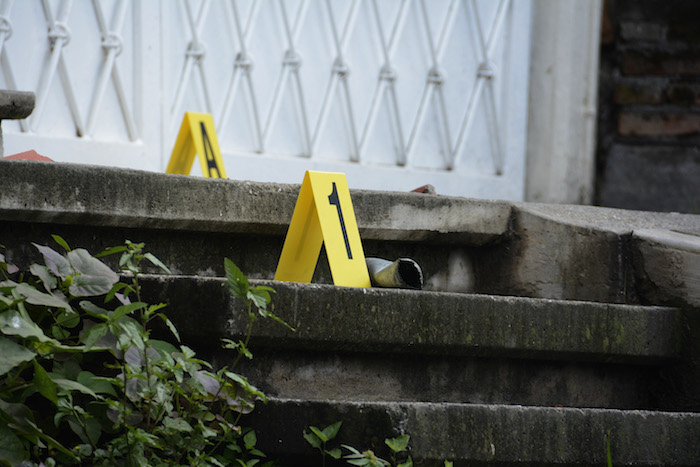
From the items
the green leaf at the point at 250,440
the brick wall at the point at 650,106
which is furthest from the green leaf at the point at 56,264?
the brick wall at the point at 650,106

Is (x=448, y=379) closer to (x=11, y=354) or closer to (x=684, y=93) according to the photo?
(x=11, y=354)

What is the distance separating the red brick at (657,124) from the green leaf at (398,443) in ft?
7.38

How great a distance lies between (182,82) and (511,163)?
4.15ft

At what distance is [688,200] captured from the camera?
3186 mm

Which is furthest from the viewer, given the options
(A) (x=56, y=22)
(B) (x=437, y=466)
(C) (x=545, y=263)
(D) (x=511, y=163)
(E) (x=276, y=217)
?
(D) (x=511, y=163)

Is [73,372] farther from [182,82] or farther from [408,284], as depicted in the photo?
[182,82]

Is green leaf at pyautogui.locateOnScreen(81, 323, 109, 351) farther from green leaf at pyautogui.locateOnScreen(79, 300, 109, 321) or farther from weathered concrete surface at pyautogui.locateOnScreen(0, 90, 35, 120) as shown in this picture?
weathered concrete surface at pyautogui.locateOnScreen(0, 90, 35, 120)

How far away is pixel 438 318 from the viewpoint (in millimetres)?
1373

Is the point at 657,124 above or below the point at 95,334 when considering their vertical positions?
above

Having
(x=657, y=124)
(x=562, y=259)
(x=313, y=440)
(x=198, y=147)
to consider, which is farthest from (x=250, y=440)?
(x=657, y=124)

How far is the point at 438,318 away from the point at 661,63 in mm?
2116

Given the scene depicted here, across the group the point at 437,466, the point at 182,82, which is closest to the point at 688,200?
the point at 182,82

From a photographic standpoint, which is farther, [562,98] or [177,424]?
[562,98]

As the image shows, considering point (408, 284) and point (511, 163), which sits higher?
point (511, 163)
